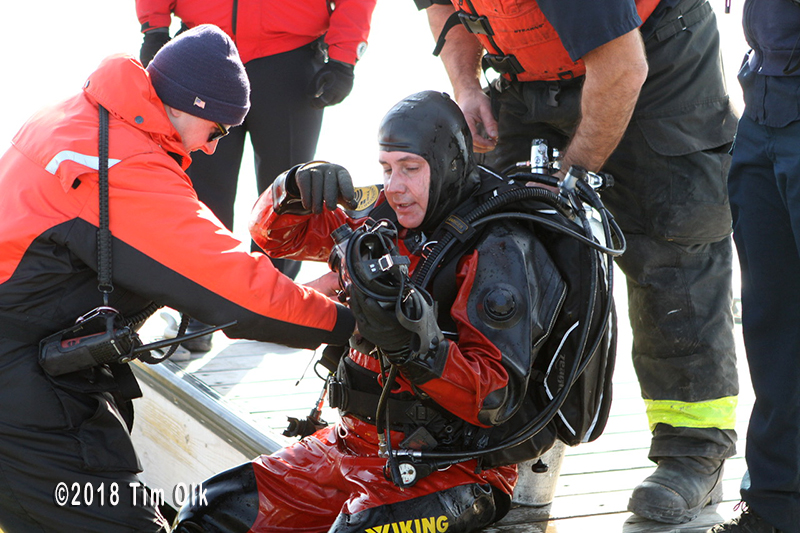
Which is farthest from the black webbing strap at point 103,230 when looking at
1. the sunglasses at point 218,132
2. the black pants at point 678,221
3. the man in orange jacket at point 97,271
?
the black pants at point 678,221

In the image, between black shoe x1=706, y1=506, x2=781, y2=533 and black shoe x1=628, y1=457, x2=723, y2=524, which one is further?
black shoe x1=628, y1=457, x2=723, y2=524

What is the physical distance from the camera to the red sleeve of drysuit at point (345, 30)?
144 inches

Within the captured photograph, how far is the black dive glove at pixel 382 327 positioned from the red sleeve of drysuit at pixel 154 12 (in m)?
2.43

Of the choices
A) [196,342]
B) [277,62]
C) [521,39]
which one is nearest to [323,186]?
[521,39]

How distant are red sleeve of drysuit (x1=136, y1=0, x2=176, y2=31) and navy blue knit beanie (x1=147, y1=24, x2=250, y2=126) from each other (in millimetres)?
1694

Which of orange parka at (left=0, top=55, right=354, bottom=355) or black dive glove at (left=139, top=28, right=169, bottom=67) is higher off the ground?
black dive glove at (left=139, top=28, right=169, bottom=67)

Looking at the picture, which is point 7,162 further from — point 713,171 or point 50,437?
point 713,171

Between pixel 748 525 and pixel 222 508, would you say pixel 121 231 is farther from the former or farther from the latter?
pixel 748 525

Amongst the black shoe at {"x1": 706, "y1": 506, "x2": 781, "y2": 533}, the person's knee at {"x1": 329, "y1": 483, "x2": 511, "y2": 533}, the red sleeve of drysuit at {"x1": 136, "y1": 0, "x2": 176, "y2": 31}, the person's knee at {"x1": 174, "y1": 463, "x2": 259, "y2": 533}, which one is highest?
the red sleeve of drysuit at {"x1": 136, "y1": 0, "x2": 176, "y2": 31}

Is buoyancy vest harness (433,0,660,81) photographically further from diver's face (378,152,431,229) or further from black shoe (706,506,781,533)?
black shoe (706,506,781,533)

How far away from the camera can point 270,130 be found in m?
3.71

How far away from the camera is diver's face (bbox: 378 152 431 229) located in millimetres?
2273

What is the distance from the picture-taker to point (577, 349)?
211 cm

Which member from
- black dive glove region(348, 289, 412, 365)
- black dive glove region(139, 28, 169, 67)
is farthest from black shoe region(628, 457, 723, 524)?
black dive glove region(139, 28, 169, 67)
